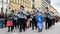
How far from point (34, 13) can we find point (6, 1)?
17940 mm

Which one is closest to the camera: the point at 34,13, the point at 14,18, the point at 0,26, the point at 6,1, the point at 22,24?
the point at 22,24

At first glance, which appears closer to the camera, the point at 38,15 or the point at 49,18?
the point at 38,15

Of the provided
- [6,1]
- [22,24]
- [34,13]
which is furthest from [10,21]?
[6,1]

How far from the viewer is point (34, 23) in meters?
26.4

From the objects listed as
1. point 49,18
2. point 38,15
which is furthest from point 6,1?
point 38,15

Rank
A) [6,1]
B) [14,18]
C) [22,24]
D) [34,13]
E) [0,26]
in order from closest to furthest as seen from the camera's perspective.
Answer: [22,24] → [14,18] → [34,13] → [0,26] → [6,1]

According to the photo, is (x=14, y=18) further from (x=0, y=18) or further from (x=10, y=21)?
(x=0, y=18)

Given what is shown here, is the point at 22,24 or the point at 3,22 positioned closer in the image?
the point at 22,24

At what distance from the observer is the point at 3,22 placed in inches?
1154

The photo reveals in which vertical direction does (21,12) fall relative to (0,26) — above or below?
above

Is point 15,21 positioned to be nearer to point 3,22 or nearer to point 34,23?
point 34,23

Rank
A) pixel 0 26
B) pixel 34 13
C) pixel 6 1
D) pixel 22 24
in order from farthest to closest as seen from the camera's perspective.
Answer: pixel 6 1 → pixel 0 26 → pixel 34 13 → pixel 22 24

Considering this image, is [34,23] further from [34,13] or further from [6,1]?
[6,1]

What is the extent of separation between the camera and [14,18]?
24.2 m
